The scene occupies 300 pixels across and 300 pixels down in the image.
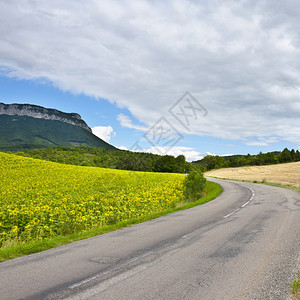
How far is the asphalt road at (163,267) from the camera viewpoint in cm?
440

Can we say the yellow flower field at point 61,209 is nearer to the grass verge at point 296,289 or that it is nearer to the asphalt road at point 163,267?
the asphalt road at point 163,267

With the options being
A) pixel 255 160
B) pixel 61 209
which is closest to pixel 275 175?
pixel 61 209

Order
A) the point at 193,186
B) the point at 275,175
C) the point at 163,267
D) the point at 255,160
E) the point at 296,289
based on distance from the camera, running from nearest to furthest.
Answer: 1. the point at 296,289
2. the point at 163,267
3. the point at 193,186
4. the point at 275,175
5. the point at 255,160

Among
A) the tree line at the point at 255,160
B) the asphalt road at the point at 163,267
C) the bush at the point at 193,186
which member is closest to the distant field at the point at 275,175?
the bush at the point at 193,186

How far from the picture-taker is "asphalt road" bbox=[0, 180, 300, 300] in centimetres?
440

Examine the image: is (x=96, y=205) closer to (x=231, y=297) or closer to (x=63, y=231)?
(x=63, y=231)

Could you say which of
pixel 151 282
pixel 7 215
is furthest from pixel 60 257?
pixel 7 215

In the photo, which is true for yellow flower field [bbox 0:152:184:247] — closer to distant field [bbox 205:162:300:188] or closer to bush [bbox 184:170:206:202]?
bush [bbox 184:170:206:202]

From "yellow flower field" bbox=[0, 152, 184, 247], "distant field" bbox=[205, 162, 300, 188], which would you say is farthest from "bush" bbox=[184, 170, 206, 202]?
"distant field" bbox=[205, 162, 300, 188]

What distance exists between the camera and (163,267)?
5594 millimetres

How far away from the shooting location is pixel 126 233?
9320 mm

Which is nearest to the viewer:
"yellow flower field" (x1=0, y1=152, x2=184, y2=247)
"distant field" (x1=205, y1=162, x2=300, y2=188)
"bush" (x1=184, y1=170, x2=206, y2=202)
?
"yellow flower field" (x1=0, y1=152, x2=184, y2=247)

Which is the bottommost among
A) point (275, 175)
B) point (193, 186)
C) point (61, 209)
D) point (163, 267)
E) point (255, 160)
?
point (275, 175)

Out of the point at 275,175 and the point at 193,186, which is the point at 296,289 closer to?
the point at 193,186
